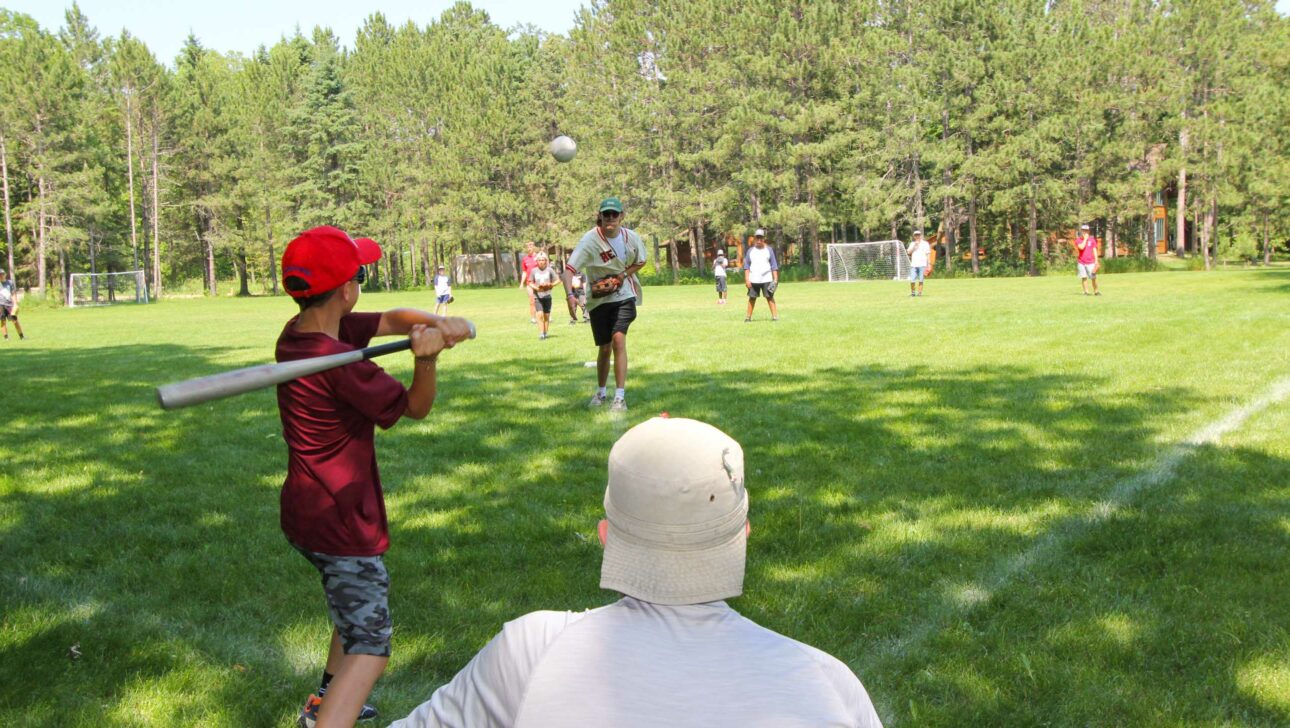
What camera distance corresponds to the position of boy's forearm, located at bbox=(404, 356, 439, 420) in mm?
3131

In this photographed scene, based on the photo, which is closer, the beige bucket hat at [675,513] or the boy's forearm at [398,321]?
the beige bucket hat at [675,513]

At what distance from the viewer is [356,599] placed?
320 centimetres

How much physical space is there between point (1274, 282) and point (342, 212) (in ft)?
181

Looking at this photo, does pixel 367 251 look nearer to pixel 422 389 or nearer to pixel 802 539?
pixel 422 389

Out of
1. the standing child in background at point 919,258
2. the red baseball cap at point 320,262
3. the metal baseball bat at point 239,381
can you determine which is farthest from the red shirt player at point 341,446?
the standing child in background at point 919,258

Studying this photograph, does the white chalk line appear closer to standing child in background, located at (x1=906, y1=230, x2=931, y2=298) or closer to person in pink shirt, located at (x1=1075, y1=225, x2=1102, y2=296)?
person in pink shirt, located at (x1=1075, y1=225, x2=1102, y2=296)

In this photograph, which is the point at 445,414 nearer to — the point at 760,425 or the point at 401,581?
the point at 760,425

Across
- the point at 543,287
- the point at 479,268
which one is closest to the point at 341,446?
the point at 543,287

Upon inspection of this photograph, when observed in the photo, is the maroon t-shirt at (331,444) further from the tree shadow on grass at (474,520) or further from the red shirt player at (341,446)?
the tree shadow on grass at (474,520)

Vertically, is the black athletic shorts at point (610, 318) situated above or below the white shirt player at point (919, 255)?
below

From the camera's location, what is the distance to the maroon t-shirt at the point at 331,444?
308 cm

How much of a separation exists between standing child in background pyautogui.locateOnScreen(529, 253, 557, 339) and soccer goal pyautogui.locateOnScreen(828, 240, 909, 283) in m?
31.4

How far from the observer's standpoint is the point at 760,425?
847 centimetres

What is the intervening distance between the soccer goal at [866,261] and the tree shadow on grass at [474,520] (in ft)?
125
